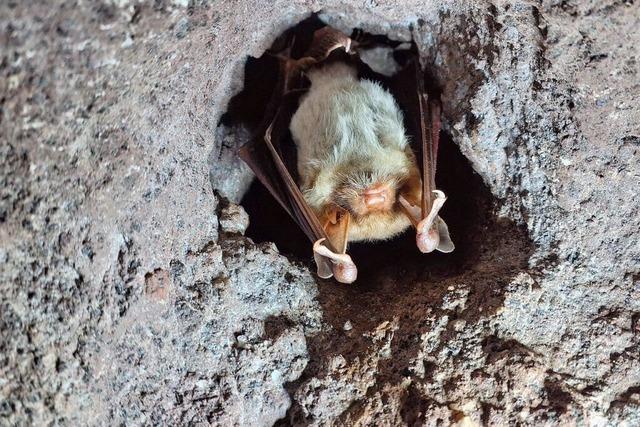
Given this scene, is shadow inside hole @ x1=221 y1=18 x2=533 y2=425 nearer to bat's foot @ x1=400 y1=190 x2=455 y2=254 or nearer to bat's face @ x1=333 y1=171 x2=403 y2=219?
bat's foot @ x1=400 y1=190 x2=455 y2=254

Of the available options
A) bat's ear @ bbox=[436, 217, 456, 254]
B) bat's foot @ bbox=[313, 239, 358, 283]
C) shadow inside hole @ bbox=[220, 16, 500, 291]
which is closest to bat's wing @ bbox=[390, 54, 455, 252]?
bat's ear @ bbox=[436, 217, 456, 254]

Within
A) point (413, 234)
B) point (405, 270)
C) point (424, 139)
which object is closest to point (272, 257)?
point (405, 270)

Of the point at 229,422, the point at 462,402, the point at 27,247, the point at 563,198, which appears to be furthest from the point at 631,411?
the point at 27,247

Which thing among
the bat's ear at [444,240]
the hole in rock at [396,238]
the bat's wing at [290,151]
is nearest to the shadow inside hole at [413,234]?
the hole in rock at [396,238]

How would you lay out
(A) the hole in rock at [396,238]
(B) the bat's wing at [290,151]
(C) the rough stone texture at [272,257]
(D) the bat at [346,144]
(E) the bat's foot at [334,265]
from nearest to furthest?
(C) the rough stone texture at [272,257], (E) the bat's foot at [334,265], (B) the bat's wing at [290,151], (A) the hole in rock at [396,238], (D) the bat at [346,144]

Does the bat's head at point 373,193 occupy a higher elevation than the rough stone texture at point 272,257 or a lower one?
lower

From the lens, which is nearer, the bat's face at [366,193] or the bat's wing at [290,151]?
the bat's wing at [290,151]

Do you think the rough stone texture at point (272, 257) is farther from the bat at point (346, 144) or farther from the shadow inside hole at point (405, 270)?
the bat at point (346, 144)
